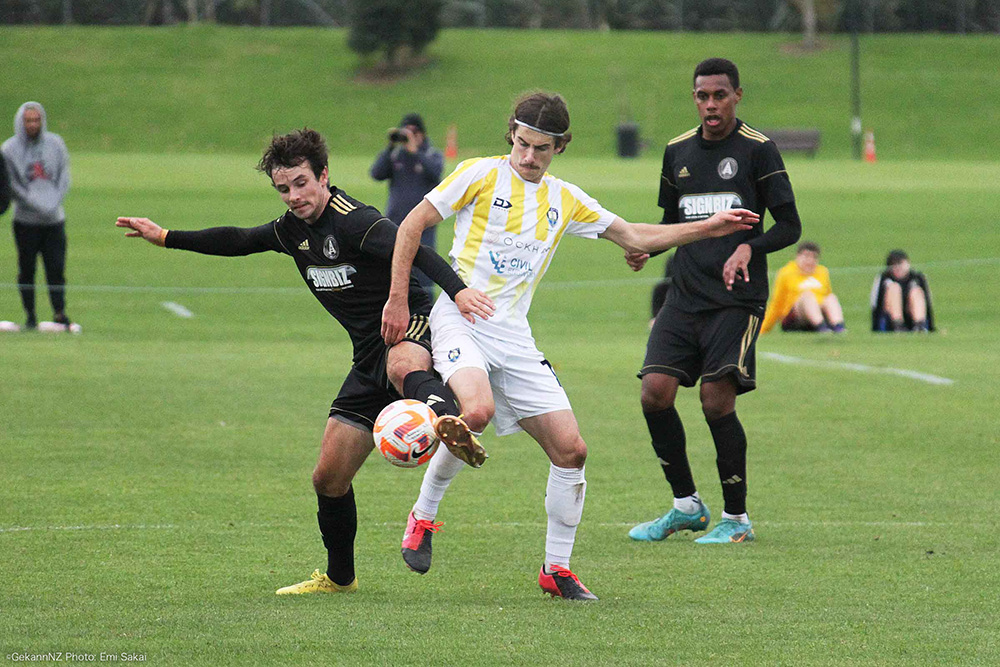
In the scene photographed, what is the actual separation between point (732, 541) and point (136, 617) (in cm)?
317

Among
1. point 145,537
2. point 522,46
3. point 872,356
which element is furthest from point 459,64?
point 145,537

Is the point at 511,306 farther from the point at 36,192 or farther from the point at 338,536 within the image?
the point at 36,192

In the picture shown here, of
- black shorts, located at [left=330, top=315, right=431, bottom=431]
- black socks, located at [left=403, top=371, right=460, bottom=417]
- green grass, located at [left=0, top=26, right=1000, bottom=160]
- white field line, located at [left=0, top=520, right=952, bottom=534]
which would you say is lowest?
green grass, located at [left=0, top=26, right=1000, bottom=160]

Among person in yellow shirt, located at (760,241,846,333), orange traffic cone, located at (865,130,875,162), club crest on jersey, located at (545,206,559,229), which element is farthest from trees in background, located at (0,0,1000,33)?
club crest on jersey, located at (545,206,559,229)

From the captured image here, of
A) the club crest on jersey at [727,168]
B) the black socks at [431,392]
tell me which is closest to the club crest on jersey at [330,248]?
the black socks at [431,392]

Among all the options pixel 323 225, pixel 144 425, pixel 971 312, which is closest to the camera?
pixel 323 225

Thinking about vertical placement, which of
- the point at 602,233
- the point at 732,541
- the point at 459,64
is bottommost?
the point at 459,64

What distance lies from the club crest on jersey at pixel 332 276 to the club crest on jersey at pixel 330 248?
6 cm

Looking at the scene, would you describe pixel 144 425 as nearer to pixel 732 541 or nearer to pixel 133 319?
pixel 732 541

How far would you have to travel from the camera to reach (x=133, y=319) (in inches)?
810

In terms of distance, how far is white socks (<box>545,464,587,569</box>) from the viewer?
19.5ft

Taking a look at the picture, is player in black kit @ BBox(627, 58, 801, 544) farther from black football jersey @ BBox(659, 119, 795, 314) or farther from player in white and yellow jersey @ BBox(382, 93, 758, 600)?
player in white and yellow jersey @ BBox(382, 93, 758, 600)

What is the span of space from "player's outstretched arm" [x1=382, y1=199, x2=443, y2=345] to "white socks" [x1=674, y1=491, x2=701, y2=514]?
231cm

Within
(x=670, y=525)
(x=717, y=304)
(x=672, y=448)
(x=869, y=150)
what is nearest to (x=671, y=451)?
(x=672, y=448)
